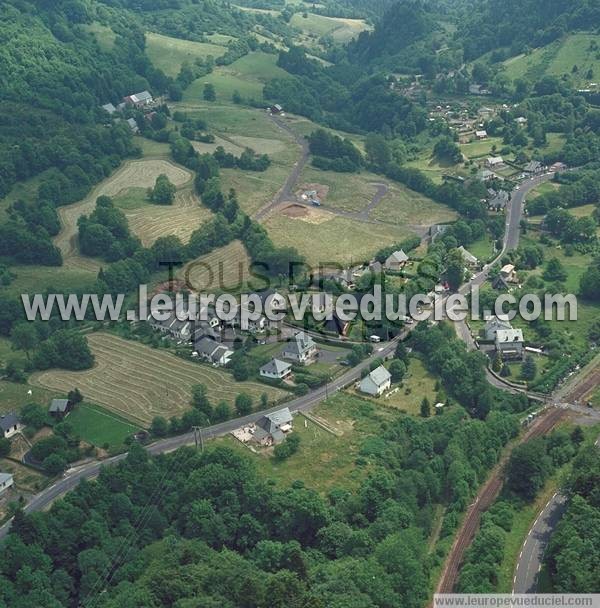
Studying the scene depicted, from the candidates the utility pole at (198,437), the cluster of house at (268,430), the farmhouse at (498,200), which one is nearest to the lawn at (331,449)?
the cluster of house at (268,430)

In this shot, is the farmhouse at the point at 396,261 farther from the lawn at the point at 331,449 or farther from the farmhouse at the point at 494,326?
the lawn at the point at 331,449

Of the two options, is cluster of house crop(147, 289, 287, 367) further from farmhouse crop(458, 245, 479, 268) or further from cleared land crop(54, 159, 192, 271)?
farmhouse crop(458, 245, 479, 268)

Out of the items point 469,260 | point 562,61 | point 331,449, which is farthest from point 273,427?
point 562,61

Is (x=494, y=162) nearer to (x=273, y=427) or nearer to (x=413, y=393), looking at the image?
(x=413, y=393)

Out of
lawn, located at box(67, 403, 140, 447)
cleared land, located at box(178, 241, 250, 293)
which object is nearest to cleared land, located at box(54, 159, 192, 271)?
cleared land, located at box(178, 241, 250, 293)

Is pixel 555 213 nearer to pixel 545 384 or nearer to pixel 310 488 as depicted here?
pixel 545 384
